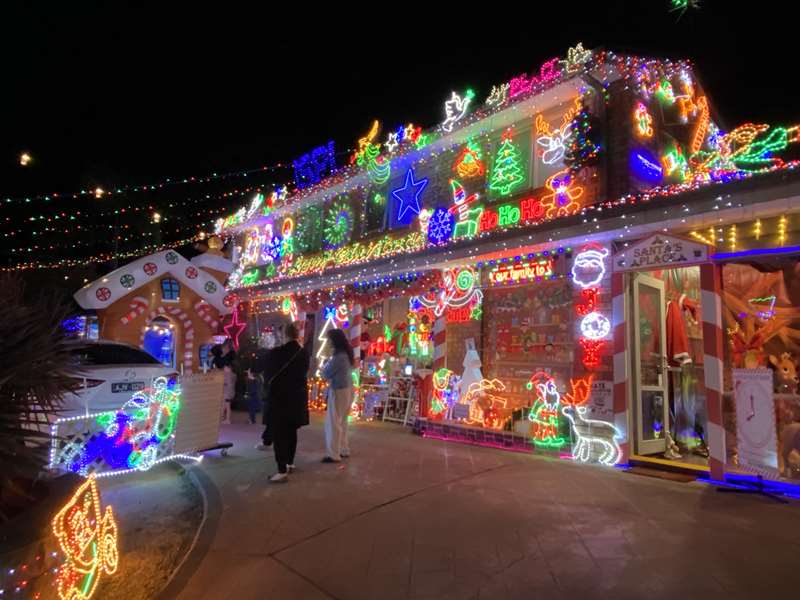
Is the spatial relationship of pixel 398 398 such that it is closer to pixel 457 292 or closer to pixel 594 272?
pixel 457 292

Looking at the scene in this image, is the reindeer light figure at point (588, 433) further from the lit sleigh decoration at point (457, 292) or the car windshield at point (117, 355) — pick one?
the car windshield at point (117, 355)

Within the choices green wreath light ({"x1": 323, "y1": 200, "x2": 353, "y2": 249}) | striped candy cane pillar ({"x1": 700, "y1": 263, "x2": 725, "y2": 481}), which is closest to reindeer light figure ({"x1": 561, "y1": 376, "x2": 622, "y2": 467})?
striped candy cane pillar ({"x1": 700, "y1": 263, "x2": 725, "y2": 481})

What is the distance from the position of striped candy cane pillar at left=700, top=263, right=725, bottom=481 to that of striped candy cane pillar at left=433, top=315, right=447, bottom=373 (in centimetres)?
461

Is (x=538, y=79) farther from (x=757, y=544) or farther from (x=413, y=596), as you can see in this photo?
(x=413, y=596)

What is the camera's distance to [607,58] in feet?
24.8

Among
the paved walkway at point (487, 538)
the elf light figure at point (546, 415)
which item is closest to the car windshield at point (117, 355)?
the paved walkway at point (487, 538)

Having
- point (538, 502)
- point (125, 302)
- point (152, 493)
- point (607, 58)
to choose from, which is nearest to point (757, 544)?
point (538, 502)

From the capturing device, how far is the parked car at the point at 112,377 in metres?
6.35

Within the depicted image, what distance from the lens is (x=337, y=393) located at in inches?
267

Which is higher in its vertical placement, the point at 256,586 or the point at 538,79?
the point at 538,79

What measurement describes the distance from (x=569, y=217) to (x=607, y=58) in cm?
270

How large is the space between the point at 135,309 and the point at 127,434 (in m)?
8.58

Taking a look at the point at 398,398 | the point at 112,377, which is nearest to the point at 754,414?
the point at 398,398

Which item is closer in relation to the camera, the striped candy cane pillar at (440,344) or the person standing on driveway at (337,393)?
the person standing on driveway at (337,393)
